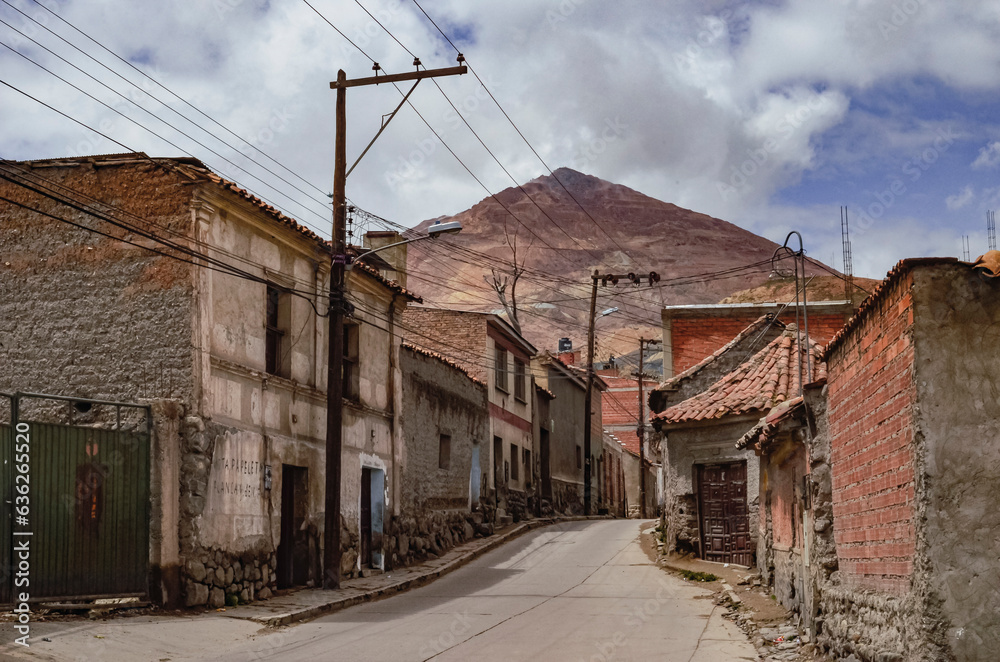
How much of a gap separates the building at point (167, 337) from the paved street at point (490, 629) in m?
1.68

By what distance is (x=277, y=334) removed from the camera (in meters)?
18.5

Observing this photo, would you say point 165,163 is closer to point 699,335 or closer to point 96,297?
point 96,297

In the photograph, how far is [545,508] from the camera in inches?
1485

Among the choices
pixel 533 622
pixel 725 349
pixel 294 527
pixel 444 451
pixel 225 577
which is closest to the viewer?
pixel 533 622

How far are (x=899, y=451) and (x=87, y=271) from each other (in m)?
12.1

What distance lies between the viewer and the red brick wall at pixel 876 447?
26.0ft

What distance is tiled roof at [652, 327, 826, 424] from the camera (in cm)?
2083

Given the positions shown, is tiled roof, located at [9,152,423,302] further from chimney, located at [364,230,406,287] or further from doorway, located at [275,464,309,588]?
chimney, located at [364,230,406,287]

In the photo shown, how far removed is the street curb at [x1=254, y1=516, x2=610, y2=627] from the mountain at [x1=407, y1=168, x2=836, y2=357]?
9918 centimetres

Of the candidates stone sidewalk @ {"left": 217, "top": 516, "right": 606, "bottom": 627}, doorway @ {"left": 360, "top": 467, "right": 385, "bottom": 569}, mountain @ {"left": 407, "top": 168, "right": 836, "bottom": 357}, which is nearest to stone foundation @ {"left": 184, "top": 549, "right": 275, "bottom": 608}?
stone sidewalk @ {"left": 217, "top": 516, "right": 606, "bottom": 627}

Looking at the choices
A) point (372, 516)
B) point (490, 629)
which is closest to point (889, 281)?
point (490, 629)

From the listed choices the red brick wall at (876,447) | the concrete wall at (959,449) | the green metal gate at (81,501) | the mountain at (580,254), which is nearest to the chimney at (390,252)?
the green metal gate at (81,501)

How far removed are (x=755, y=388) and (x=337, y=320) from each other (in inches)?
346

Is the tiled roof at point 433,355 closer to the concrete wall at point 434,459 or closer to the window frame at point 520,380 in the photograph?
the concrete wall at point 434,459
